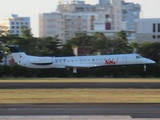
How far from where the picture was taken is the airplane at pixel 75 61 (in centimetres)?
5653

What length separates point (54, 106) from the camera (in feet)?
69.4

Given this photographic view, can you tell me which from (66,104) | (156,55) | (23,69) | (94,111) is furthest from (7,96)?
(156,55)

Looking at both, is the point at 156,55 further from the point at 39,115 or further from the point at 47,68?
the point at 39,115

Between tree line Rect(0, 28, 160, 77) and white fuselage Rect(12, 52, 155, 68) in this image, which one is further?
white fuselage Rect(12, 52, 155, 68)

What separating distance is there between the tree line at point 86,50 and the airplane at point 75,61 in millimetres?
971

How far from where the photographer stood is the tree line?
53375 mm

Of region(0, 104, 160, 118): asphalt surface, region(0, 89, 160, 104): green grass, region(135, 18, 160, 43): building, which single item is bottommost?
region(0, 89, 160, 104): green grass

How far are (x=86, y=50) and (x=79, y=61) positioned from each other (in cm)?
2810

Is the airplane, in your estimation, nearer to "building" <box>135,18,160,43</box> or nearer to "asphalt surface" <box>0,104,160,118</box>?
"asphalt surface" <box>0,104,160,118</box>

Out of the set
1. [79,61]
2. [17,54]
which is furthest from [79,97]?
[17,54]

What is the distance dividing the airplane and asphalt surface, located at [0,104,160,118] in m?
34.9

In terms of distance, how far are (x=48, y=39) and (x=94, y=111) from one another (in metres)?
55.6

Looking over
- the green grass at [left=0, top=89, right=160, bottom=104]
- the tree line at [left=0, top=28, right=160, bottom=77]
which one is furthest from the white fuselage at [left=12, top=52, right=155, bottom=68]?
the green grass at [left=0, top=89, right=160, bottom=104]

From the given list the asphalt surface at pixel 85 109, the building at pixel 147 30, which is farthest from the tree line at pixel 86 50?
the building at pixel 147 30
